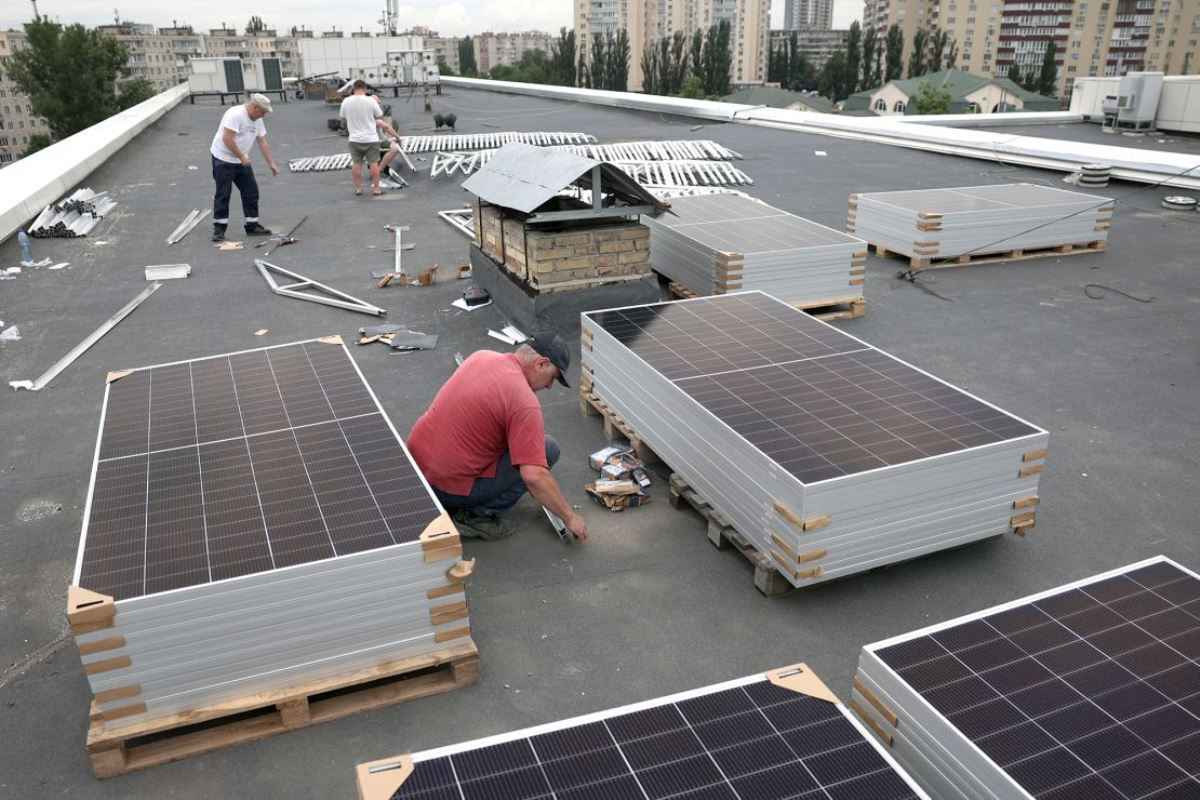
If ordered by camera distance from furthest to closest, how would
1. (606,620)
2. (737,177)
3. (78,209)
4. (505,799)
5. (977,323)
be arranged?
(737,177), (78,209), (977,323), (606,620), (505,799)

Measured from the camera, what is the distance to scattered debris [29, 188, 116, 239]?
15117 millimetres

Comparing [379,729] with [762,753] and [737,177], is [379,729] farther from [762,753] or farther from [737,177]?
[737,177]

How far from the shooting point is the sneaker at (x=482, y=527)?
620cm

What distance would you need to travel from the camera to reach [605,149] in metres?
22.4

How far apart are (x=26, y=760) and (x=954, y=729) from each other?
4.45m

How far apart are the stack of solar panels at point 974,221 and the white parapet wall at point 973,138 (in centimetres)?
388

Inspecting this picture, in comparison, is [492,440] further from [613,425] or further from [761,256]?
[761,256]

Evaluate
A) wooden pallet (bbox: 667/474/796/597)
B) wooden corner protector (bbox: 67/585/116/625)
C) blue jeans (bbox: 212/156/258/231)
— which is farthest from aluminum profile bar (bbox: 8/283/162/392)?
wooden pallet (bbox: 667/474/796/597)

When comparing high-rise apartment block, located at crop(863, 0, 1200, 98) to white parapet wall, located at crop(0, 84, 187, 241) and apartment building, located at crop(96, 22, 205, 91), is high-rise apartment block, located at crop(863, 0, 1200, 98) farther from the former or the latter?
apartment building, located at crop(96, 22, 205, 91)

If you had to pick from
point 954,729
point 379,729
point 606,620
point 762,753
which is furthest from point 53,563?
point 954,729

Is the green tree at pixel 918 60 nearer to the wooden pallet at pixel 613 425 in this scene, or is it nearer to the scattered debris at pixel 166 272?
the scattered debris at pixel 166 272

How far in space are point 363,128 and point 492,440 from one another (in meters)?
13.2

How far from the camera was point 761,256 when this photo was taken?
10.1 meters

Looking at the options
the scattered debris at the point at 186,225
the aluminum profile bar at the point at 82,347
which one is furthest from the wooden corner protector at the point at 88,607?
the scattered debris at the point at 186,225
